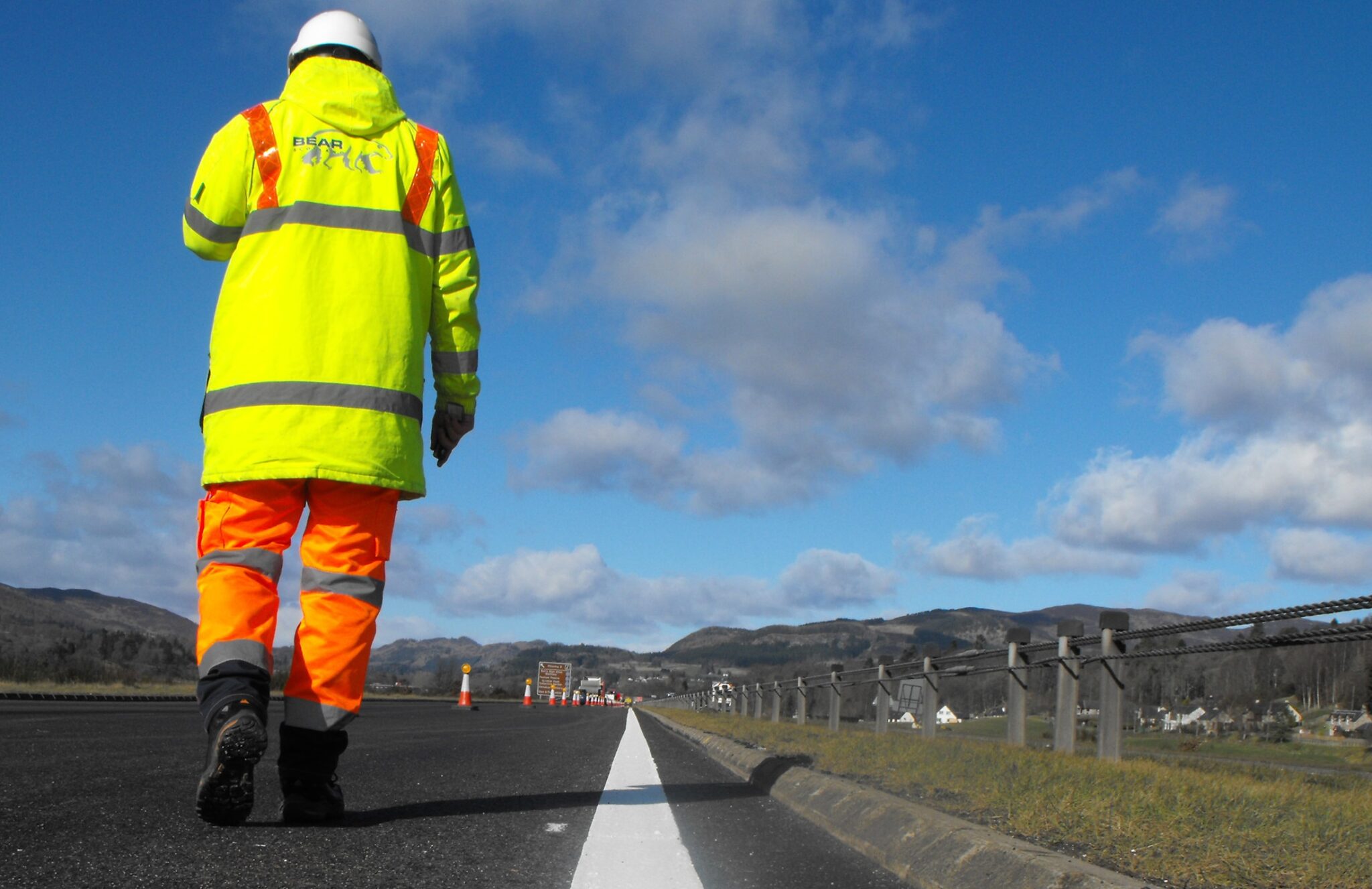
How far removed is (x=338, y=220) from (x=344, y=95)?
472 mm

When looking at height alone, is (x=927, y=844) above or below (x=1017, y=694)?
below

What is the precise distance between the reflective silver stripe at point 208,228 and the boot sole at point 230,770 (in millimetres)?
1549

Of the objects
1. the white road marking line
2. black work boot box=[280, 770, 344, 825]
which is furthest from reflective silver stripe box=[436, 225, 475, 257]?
the white road marking line

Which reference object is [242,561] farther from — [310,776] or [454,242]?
[454,242]

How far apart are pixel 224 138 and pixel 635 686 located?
Result: 5804 inches

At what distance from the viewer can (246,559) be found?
3.30m

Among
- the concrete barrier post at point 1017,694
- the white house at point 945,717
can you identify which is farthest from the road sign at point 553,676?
the concrete barrier post at point 1017,694

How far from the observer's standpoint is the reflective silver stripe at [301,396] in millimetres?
3457

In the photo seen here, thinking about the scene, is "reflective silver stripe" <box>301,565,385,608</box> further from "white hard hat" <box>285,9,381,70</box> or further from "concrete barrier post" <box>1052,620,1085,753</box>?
"concrete barrier post" <box>1052,620,1085,753</box>

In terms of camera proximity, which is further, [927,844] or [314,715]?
[314,715]

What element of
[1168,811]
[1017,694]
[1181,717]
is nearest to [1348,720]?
[1181,717]

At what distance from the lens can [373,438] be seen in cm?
352

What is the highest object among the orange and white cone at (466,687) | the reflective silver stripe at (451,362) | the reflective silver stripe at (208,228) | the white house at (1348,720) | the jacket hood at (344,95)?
the jacket hood at (344,95)

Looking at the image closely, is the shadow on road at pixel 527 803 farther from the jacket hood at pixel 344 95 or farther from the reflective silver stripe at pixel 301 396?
the jacket hood at pixel 344 95
